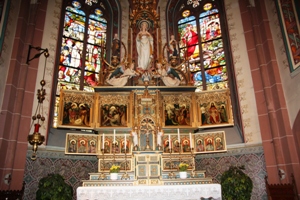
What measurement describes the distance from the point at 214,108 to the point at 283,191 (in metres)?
2.98

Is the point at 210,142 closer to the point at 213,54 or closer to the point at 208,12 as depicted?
the point at 213,54

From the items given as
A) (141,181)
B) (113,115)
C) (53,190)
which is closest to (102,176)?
(141,181)

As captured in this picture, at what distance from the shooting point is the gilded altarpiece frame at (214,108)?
915 centimetres

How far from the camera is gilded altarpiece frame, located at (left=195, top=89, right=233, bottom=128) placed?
30.0ft

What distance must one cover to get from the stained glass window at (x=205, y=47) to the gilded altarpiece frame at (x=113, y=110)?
122 inches

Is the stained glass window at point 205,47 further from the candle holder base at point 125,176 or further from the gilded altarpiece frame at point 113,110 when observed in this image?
the candle holder base at point 125,176

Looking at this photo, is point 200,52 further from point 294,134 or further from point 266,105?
point 294,134

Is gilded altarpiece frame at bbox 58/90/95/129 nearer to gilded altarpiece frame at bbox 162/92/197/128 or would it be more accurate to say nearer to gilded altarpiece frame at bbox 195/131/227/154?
gilded altarpiece frame at bbox 162/92/197/128

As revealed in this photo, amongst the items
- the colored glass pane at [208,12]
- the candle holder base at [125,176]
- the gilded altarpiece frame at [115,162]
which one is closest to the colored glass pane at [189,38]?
the colored glass pane at [208,12]

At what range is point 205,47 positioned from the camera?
12133mm

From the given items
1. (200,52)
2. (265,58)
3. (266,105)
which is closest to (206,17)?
(200,52)

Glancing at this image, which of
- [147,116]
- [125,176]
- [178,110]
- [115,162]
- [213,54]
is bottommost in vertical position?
[125,176]

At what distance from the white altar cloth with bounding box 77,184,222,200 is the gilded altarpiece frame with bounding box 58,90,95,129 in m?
2.61

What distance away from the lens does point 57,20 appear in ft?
35.4
